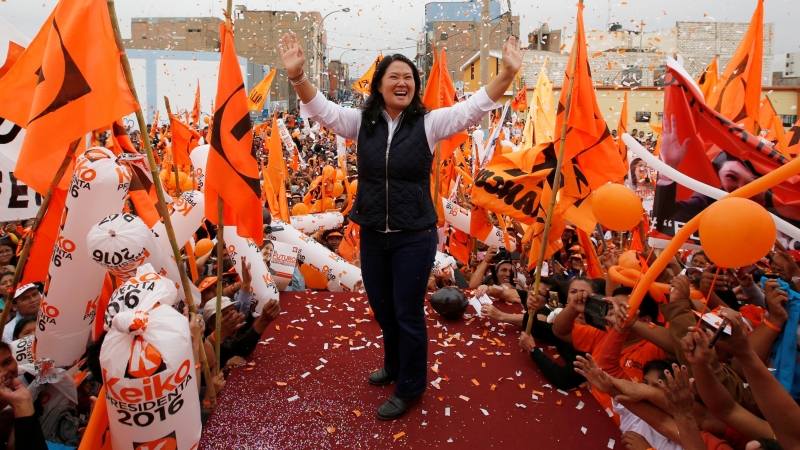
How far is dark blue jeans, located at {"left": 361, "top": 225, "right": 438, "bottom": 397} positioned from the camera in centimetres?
293

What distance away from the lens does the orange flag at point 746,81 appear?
522 centimetres

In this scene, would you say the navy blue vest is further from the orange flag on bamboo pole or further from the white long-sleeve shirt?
the orange flag on bamboo pole

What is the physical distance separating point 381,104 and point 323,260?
320cm

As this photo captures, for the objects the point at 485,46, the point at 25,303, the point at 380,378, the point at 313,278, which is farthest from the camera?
the point at 485,46

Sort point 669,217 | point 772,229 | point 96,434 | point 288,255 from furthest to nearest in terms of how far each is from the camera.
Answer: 1. point 288,255
2. point 669,217
3. point 96,434
4. point 772,229

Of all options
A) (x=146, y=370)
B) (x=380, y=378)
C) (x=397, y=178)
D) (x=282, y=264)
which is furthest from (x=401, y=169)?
(x=282, y=264)

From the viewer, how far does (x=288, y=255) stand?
5602 mm

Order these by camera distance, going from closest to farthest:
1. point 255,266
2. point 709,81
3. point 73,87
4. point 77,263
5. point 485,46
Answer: point 73,87, point 77,263, point 255,266, point 709,81, point 485,46

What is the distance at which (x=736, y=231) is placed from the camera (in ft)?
6.43

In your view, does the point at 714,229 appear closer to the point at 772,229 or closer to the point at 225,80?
the point at 772,229

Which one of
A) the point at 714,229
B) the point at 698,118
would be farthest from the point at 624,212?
the point at 714,229

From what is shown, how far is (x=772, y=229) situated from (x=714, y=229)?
19 centimetres

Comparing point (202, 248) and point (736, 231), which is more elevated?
point (736, 231)

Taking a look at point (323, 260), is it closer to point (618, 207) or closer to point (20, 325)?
point (20, 325)
